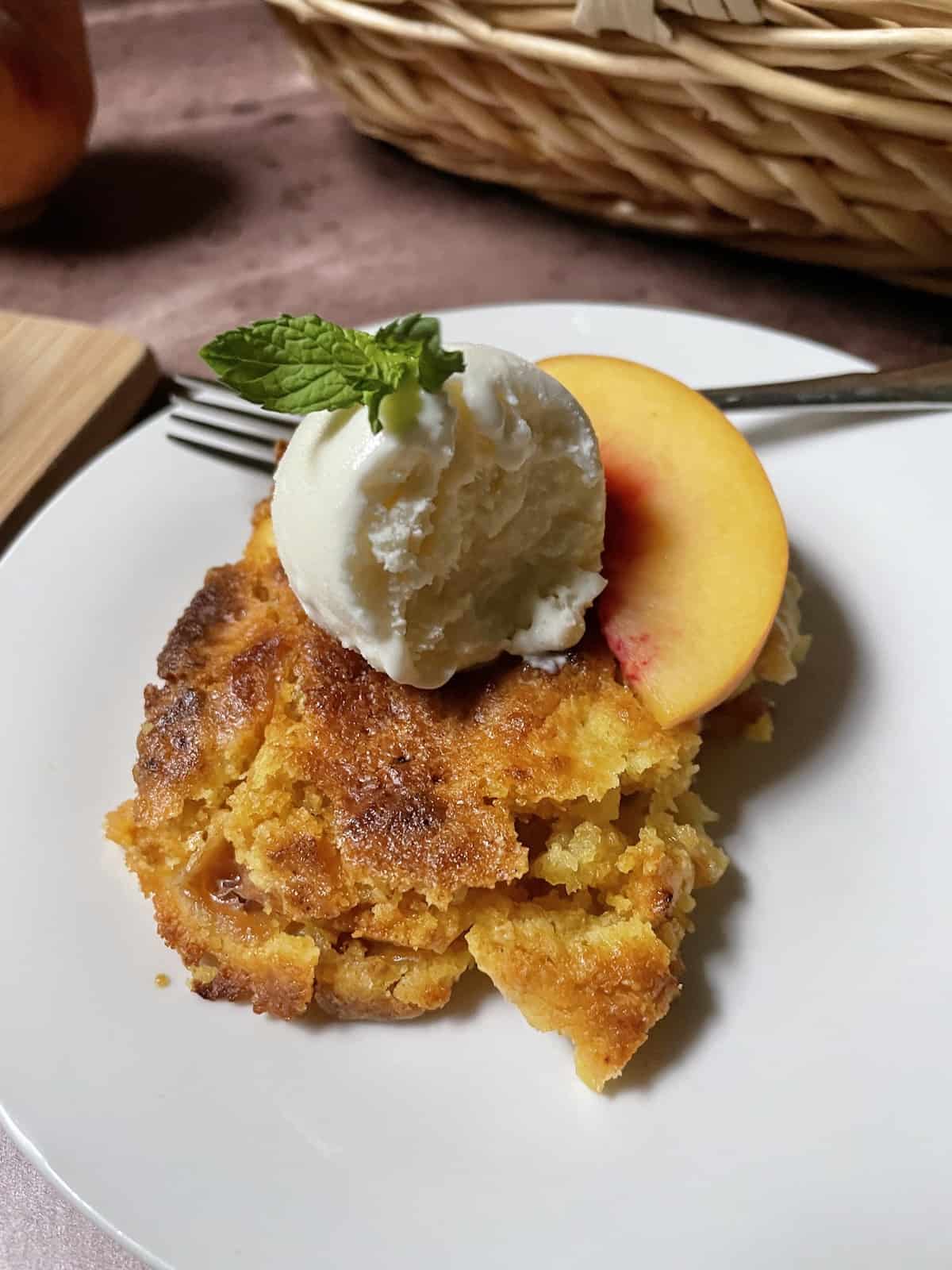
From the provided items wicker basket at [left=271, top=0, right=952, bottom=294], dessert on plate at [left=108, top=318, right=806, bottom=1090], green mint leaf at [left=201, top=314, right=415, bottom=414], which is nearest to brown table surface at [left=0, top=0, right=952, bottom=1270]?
wicker basket at [left=271, top=0, right=952, bottom=294]

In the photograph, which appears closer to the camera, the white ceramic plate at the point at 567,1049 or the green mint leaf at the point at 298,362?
the white ceramic plate at the point at 567,1049

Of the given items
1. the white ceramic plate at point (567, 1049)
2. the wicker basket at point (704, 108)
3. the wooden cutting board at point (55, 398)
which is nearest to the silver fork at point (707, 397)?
the white ceramic plate at point (567, 1049)

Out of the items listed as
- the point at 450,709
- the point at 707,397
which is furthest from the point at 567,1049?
the point at 707,397

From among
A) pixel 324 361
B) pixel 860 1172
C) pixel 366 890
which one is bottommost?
pixel 860 1172

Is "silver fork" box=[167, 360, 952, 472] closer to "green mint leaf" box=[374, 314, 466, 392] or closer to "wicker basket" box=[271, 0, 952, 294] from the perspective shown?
"wicker basket" box=[271, 0, 952, 294]

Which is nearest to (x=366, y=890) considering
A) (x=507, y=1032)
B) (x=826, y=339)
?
(x=507, y=1032)

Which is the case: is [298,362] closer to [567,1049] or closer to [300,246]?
[567,1049]

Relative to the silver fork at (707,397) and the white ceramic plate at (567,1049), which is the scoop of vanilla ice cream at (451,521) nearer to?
the white ceramic plate at (567,1049)

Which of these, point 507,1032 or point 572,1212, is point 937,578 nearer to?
point 507,1032
